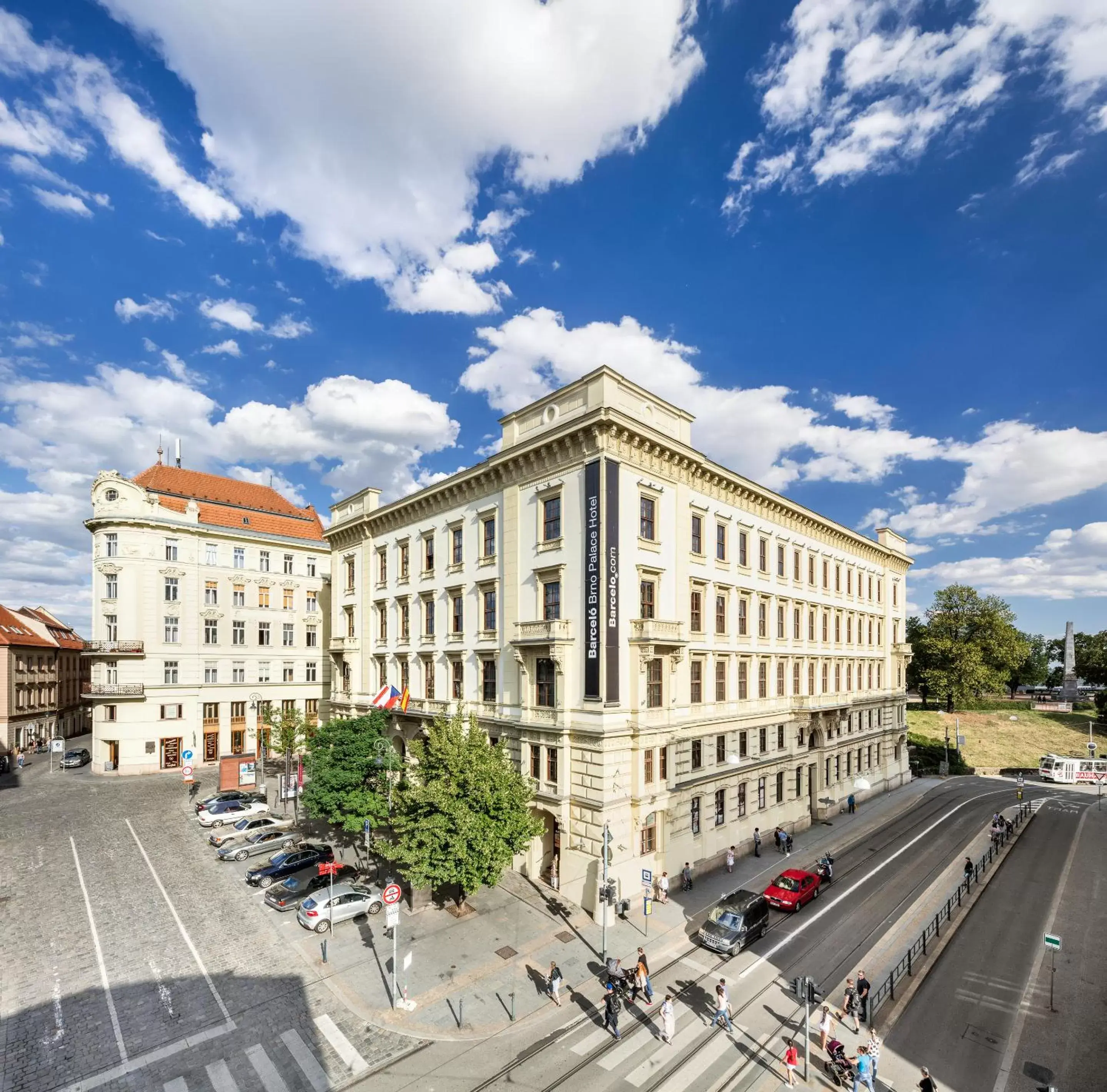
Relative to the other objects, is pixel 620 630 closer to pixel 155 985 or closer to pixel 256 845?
pixel 155 985

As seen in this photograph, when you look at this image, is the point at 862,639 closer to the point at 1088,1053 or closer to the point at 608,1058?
the point at 1088,1053

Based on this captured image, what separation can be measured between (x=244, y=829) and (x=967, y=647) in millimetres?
77731

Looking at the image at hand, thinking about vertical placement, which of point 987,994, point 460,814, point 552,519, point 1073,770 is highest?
point 552,519

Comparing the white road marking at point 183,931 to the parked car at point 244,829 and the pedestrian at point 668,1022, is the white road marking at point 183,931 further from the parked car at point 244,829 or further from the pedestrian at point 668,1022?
the pedestrian at point 668,1022

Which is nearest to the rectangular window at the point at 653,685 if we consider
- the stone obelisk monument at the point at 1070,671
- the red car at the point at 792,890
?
the red car at the point at 792,890

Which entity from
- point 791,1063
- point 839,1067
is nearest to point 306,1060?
point 791,1063

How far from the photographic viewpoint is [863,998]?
19.4 m

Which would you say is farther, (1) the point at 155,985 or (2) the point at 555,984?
(1) the point at 155,985

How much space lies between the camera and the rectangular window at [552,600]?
29.0 metres

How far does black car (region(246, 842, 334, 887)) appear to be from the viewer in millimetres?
28844

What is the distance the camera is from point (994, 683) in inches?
2911

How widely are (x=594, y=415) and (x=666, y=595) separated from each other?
30.9 ft

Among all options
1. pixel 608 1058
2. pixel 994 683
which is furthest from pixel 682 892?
pixel 994 683

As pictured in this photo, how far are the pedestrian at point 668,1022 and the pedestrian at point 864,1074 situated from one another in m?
4.87
